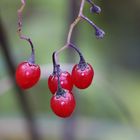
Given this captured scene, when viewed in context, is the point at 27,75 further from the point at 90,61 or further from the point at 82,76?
the point at 90,61

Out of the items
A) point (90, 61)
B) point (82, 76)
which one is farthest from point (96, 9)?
point (90, 61)

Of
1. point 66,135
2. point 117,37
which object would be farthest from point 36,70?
point 117,37

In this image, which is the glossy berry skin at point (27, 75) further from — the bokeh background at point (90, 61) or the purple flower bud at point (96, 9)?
the bokeh background at point (90, 61)

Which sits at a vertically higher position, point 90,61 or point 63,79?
point 90,61

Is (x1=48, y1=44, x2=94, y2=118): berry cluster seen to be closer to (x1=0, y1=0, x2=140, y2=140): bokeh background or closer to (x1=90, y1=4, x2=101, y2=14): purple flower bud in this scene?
(x1=90, y1=4, x2=101, y2=14): purple flower bud

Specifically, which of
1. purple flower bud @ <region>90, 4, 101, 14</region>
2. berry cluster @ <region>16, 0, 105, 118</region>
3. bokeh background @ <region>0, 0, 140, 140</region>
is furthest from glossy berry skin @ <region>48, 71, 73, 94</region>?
bokeh background @ <region>0, 0, 140, 140</region>

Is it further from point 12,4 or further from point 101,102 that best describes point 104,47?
point 12,4
